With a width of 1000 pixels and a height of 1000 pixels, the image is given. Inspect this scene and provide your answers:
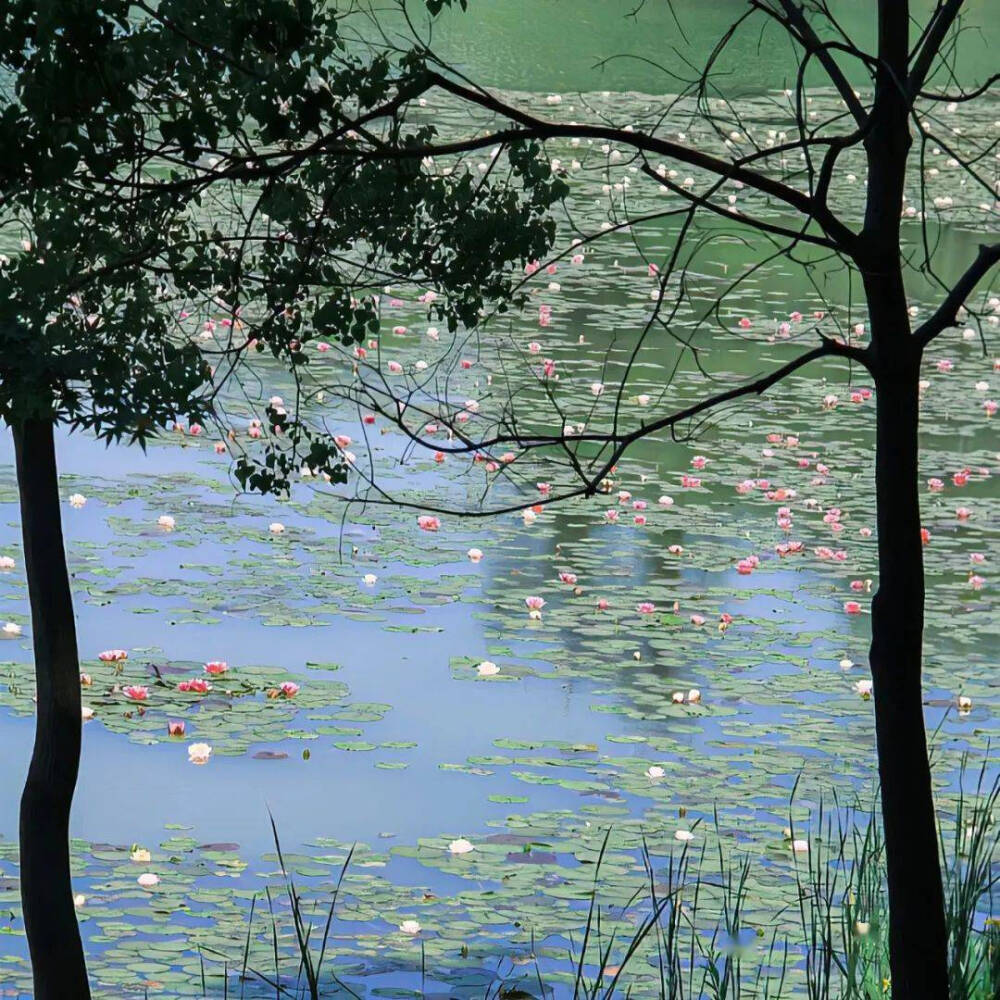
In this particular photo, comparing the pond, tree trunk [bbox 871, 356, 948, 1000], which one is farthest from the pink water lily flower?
tree trunk [bbox 871, 356, 948, 1000]

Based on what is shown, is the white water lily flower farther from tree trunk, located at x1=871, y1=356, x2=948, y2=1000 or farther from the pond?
tree trunk, located at x1=871, y1=356, x2=948, y2=1000

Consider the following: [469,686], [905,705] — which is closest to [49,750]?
[905,705]

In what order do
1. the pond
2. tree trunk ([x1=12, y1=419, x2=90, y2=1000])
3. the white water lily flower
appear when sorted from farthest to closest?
the white water lily flower
the pond
tree trunk ([x1=12, y1=419, x2=90, y2=1000])

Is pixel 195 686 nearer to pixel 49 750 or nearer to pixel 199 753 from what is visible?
pixel 199 753

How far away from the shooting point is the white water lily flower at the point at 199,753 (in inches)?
172

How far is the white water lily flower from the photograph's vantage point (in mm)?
4367

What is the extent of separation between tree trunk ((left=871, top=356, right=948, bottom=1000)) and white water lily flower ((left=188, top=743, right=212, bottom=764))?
228cm

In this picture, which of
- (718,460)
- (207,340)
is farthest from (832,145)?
(207,340)

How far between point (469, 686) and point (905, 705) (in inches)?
104

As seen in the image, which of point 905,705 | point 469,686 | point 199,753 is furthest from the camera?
point 469,686

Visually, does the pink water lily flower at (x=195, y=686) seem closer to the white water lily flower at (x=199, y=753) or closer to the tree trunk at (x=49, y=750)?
the white water lily flower at (x=199, y=753)

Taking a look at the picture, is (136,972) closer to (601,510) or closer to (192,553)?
(192,553)

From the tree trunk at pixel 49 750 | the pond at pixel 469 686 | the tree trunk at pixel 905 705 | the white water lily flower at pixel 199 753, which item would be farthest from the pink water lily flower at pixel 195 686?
the tree trunk at pixel 905 705

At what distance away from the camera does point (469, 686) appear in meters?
5.02
